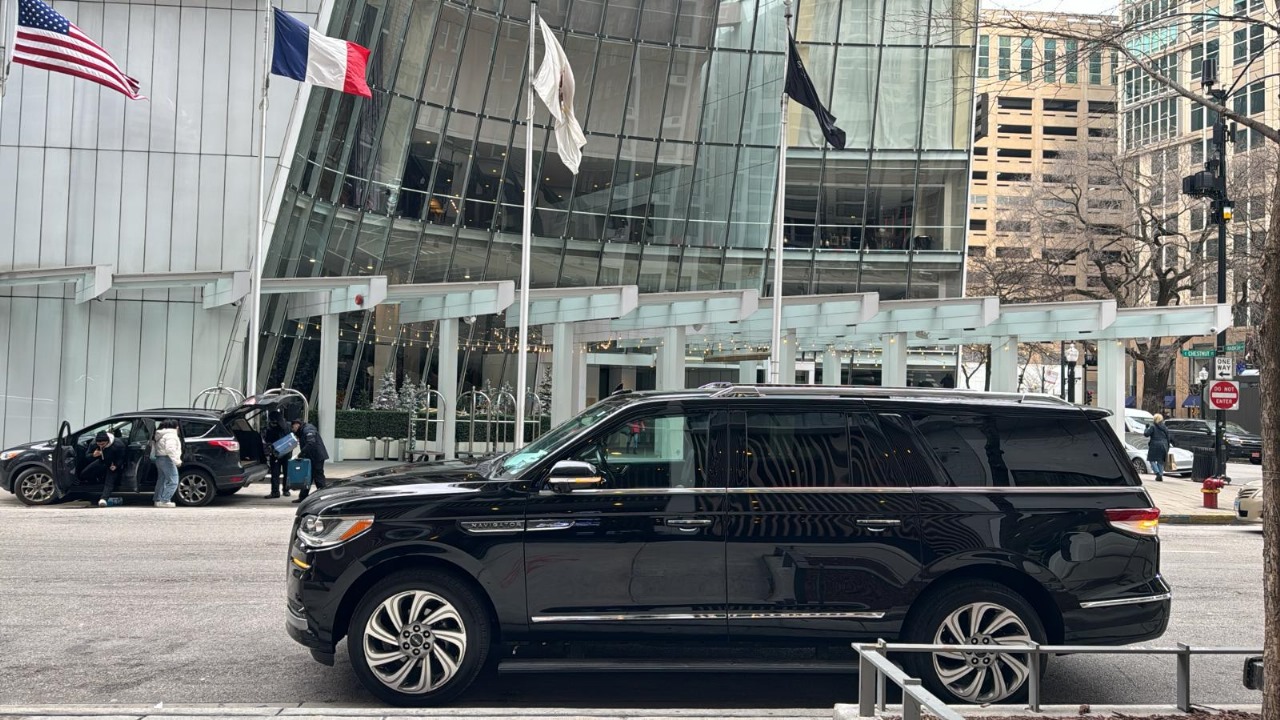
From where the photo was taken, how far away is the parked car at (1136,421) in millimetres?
36312

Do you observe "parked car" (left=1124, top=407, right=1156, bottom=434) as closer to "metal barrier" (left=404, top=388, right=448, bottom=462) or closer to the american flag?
"metal barrier" (left=404, top=388, right=448, bottom=462)

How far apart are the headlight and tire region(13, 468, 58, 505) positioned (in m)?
13.2

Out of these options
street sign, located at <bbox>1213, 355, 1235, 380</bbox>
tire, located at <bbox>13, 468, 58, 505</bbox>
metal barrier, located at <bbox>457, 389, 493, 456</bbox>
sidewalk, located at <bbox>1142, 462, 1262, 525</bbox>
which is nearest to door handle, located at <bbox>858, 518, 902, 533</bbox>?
sidewalk, located at <bbox>1142, 462, 1262, 525</bbox>

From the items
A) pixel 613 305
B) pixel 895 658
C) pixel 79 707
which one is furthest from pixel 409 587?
pixel 613 305

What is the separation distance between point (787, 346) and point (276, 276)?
48.2 ft

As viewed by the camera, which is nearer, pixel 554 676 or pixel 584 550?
pixel 584 550

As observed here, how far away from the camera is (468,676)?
21.3 feet

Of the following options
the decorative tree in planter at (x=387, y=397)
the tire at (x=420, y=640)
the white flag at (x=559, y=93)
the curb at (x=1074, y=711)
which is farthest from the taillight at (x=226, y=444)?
the curb at (x=1074, y=711)

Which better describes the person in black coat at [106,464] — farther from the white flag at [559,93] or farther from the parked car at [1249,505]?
the parked car at [1249,505]

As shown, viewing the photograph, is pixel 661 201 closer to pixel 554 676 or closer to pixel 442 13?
pixel 442 13

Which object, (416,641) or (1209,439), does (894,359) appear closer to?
(1209,439)

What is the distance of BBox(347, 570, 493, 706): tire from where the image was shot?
6.50 metres

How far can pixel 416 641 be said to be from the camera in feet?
21.4

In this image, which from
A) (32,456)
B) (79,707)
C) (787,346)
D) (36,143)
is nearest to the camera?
(79,707)
